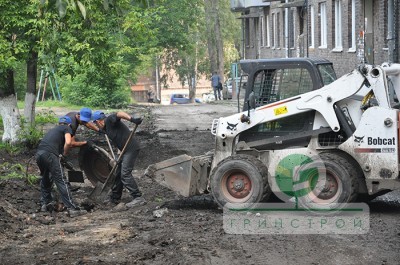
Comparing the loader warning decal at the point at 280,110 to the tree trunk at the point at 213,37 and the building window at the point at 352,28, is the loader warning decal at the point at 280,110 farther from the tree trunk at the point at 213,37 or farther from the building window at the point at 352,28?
the tree trunk at the point at 213,37

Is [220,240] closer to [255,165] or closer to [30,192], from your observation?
[255,165]

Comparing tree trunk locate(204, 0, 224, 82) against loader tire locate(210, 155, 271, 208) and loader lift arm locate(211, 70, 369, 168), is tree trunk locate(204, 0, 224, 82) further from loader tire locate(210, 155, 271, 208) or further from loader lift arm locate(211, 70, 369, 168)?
loader tire locate(210, 155, 271, 208)

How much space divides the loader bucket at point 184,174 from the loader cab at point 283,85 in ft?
2.50

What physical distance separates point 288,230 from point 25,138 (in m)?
12.2

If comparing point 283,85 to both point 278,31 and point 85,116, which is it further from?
point 278,31

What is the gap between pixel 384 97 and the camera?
40.0 ft

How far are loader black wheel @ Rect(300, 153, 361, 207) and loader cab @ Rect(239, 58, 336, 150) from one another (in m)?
0.65

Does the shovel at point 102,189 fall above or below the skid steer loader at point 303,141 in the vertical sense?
below

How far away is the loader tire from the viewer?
1254cm

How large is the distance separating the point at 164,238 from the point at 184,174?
8.29 feet

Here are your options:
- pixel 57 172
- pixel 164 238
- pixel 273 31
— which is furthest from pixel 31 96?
pixel 273 31

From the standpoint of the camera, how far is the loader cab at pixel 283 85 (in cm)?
1282

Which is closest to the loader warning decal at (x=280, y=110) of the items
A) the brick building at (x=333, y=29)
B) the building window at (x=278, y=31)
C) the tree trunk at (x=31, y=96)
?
the tree trunk at (x=31, y=96)

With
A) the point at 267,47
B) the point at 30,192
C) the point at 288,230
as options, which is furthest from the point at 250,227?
the point at 267,47
